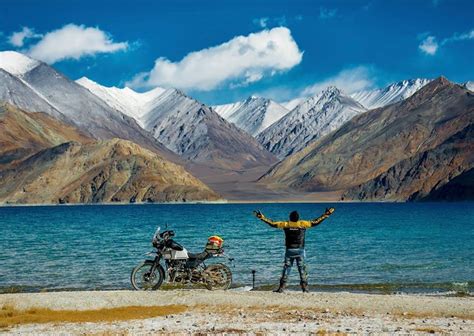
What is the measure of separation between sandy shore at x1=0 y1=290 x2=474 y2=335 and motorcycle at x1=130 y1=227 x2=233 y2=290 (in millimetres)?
1363

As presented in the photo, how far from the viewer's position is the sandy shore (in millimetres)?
20703

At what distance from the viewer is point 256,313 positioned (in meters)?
24.3

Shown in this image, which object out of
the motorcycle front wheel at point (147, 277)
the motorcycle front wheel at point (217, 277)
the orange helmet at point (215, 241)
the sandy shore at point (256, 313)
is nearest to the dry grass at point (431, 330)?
the sandy shore at point (256, 313)

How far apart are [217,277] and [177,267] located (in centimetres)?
188

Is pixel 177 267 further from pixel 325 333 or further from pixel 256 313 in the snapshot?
pixel 325 333

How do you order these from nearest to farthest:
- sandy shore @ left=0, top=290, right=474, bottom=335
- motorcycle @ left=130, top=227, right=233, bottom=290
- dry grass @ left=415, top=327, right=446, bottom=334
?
dry grass @ left=415, top=327, right=446, bottom=334 < sandy shore @ left=0, top=290, right=474, bottom=335 < motorcycle @ left=130, top=227, right=233, bottom=290

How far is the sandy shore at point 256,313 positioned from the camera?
2070cm

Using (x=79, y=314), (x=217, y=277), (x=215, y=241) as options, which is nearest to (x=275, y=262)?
(x=217, y=277)

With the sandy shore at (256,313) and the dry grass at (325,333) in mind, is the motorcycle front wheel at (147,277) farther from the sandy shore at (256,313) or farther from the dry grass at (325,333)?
the dry grass at (325,333)

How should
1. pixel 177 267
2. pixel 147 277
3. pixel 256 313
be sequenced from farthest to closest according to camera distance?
1. pixel 147 277
2. pixel 177 267
3. pixel 256 313

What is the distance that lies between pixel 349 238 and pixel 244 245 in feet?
57.3

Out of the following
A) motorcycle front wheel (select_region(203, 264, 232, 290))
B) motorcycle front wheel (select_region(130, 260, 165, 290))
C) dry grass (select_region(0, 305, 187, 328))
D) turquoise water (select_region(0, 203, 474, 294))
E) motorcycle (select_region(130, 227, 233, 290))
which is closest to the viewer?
dry grass (select_region(0, 305, 187, 328))

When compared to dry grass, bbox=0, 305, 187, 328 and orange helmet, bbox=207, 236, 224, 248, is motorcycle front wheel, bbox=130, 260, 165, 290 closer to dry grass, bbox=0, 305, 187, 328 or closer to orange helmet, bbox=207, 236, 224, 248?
orange helmet, bbox=207, 236, 224, 248

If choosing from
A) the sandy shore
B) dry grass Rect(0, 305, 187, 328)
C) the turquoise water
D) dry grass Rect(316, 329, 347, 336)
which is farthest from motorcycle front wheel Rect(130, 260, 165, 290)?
dry grass Rect(316, 329, 347, 336)
